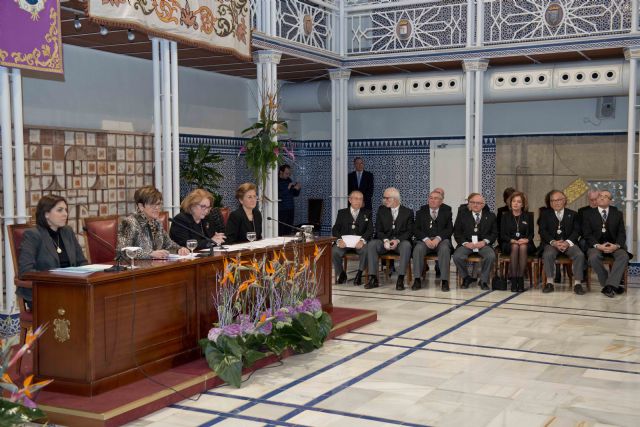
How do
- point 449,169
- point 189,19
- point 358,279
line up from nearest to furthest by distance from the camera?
1. point 189,19
2. point 358,279
3. point 449,169

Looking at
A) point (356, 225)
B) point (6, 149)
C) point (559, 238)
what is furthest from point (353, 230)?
→ point (6, 149)

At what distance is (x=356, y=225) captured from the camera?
30.2 feet

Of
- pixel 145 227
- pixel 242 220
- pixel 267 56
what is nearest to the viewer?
pixel 145 227

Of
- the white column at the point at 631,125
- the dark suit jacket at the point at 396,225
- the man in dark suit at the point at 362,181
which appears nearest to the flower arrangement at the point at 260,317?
the dark suit jacket at the point at 396,225

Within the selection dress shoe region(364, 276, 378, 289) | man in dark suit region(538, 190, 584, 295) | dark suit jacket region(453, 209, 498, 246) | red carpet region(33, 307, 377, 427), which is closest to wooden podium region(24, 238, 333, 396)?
red carpet region(33, 307, 377, 427)

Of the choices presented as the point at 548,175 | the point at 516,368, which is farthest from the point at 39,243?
the point at 548,175

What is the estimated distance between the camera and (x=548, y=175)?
11516 millimetres

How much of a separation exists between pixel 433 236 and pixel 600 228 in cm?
186

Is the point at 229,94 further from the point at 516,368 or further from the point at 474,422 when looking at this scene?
the point at 474,422

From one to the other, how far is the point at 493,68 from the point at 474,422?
24.2 feet

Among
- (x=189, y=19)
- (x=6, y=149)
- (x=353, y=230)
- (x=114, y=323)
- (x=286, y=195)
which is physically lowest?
(x=114, y=323)

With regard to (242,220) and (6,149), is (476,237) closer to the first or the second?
(242,220)

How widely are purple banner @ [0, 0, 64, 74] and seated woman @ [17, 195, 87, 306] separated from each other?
1.52m

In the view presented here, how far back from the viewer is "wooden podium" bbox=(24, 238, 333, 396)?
429cm
